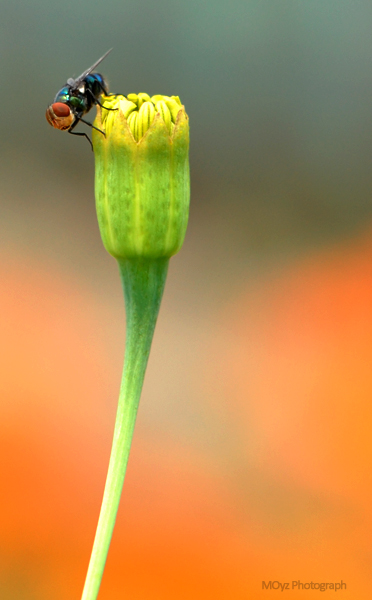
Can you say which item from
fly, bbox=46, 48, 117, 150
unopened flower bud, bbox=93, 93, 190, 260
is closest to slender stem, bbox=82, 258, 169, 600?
unopened flower bud, bbox=93, 93, 190, 260

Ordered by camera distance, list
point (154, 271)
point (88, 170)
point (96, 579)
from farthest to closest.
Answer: point (88, 170), point (154, 271), point (96, 579)

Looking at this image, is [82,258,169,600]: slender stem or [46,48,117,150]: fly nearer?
[82,258,169,600]: slender stem

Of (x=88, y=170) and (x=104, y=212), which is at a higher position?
(x=88, y=170)

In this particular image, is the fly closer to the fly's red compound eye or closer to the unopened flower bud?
the fly's red compound eye

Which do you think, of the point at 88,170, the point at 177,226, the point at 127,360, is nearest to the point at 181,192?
the point at 177,226

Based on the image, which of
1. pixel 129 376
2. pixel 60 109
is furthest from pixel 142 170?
pixel 60 109

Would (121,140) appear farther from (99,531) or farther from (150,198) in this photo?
(99,531)

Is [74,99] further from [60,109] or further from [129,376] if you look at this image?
[129,376]
